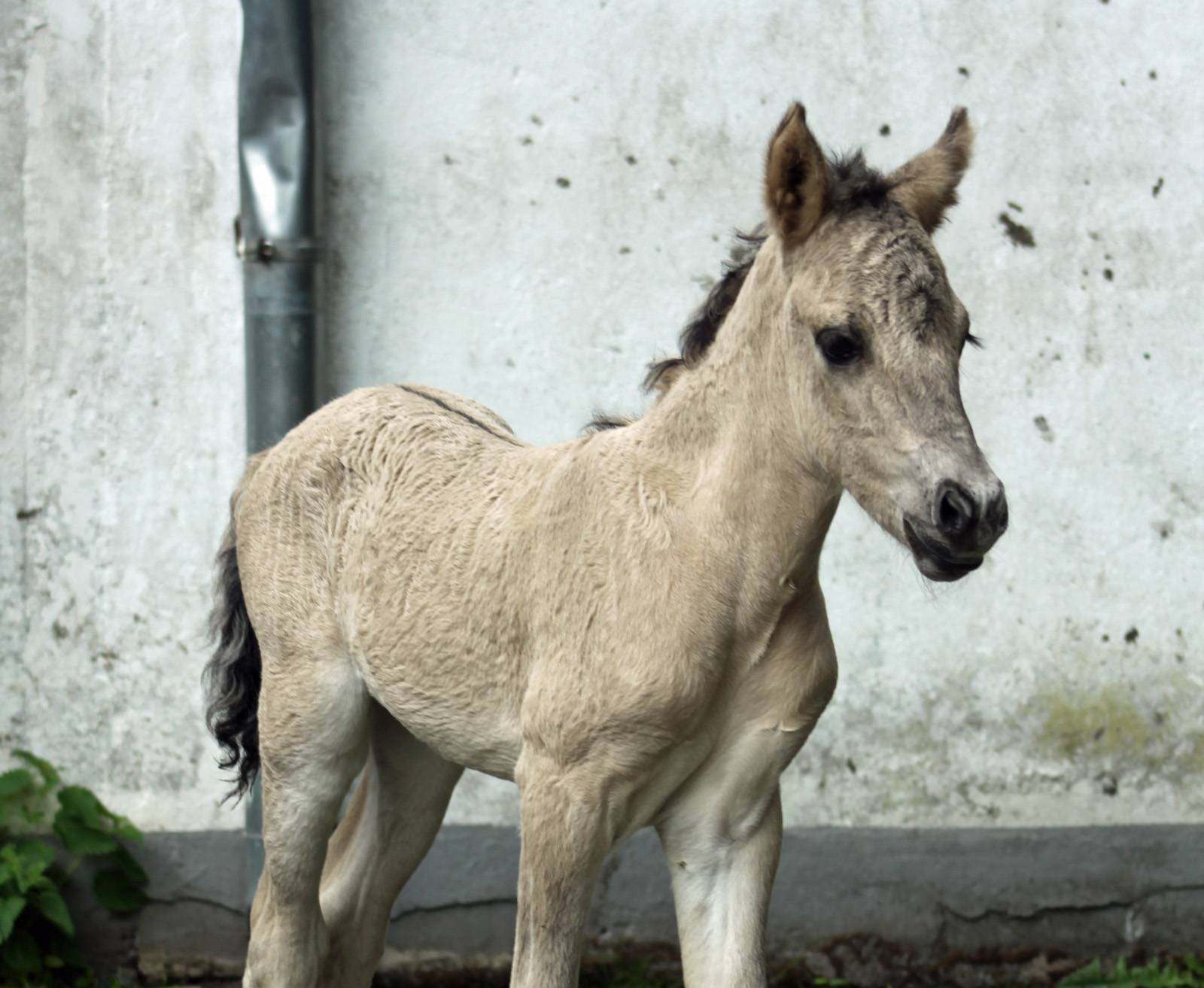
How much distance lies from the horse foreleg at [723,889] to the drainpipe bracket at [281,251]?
2.60 metres

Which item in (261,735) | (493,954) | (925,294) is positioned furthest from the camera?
(493,954)

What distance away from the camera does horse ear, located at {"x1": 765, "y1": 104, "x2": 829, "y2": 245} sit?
2.37 metres

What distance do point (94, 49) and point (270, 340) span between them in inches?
46.9

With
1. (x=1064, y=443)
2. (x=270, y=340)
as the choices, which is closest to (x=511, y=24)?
(x=270, y=340)

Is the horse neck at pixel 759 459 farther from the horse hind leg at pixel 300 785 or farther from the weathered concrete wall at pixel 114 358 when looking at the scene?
the weathered concrete wall at pixel 114 358

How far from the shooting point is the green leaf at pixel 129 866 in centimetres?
487

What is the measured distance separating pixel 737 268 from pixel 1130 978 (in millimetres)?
3270

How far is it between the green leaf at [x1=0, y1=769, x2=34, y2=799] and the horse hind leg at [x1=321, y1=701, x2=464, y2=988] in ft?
5.86

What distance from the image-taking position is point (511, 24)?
15.8 ft

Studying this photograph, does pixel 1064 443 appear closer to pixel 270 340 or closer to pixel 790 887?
pixel 790 887

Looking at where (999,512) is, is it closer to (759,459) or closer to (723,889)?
(759,459)

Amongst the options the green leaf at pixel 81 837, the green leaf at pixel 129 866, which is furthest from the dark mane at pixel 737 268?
the green leaf at pixel 129 866

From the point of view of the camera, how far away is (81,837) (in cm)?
473

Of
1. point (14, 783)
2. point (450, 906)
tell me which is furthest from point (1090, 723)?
point (14, 783)
